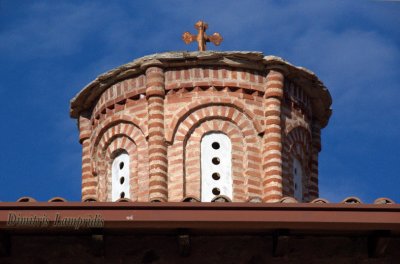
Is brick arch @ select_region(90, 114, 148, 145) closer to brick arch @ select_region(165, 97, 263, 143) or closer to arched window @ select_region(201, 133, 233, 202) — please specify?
brick arch @ select_region(165, 97, 263, 143)

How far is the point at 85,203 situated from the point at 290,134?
8.17 metres

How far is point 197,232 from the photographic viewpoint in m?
16.0

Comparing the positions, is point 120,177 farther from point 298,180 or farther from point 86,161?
point 298,180

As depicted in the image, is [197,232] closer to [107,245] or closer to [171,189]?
[107,245]

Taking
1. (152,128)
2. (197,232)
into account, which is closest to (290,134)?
(152,128)

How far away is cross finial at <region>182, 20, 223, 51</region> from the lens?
952 inches

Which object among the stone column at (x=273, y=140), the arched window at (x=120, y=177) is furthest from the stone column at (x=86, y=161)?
the stone column at (x=273, y=140)

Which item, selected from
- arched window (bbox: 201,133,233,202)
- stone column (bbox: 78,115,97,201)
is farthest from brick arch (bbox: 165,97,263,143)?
stone column (bbox: 78,115,97,201)

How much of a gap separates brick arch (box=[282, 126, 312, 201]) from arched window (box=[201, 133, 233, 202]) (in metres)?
0.95

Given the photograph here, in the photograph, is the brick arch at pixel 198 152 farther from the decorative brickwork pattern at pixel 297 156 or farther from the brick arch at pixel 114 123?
the brick arch at pixel 114 123

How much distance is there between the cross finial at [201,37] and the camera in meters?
24.2

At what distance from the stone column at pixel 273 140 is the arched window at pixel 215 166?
59 centimetres

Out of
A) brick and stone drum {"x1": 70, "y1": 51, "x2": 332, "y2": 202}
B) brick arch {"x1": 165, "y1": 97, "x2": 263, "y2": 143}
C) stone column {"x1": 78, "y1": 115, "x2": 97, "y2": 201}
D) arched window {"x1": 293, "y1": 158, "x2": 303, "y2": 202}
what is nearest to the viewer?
brick and stone drum {"x1": 70, "y1": 51, "x2": 332, "y2": 202}

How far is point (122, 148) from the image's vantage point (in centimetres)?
2288
